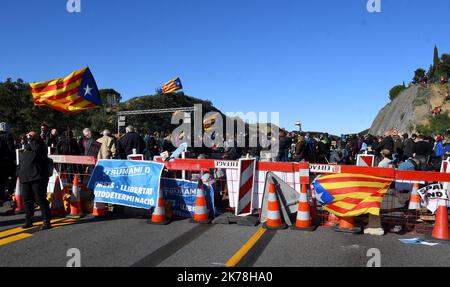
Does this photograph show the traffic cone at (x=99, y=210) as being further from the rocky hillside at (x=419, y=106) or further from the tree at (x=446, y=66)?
the tree at (x=446, y=66)

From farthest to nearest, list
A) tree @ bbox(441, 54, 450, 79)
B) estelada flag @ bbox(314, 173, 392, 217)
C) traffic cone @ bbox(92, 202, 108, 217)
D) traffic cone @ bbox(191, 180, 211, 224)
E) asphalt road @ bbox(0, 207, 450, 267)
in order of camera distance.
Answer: tree @ bbox(441, 54, 450, 79) → traffic cone @ bbox(92, 202, 108, 217) → traffic cone @ bbox(191, 180, 211, 224) → estelada flag @ bbox(314, 173, 392, 217) → asphalt road @ bbox(0, 207, 450, 267)

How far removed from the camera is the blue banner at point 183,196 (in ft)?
24.3

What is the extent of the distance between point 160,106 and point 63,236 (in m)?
54.1

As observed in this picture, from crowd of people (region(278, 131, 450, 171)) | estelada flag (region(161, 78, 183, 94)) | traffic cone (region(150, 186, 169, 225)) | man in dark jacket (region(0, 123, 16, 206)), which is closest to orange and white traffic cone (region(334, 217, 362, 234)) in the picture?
traffic cone (region(150, 186, 169, 225))

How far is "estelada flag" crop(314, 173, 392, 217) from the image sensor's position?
20.5 ft

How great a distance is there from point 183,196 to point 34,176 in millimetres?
2693

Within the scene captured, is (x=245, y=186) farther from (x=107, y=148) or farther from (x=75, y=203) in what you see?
(x=107, y=148)

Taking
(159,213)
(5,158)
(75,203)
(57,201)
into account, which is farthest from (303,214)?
(5,158)

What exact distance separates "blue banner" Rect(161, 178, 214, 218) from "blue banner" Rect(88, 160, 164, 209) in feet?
1.43

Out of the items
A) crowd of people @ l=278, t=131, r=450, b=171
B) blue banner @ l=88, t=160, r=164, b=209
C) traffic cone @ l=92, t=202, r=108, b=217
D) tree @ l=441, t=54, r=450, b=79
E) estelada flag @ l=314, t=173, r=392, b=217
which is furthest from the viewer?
tree @ l=441, t=54, r=450, b=79

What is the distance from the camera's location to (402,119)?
4953 centimetres

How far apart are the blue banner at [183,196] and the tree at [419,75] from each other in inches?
2272

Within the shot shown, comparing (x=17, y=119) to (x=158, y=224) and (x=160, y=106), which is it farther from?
(x=158, y=224)

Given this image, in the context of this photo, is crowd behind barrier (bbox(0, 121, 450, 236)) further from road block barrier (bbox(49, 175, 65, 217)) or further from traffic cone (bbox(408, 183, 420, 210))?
road block barrier (bbox(49, 175, 65, 217))
